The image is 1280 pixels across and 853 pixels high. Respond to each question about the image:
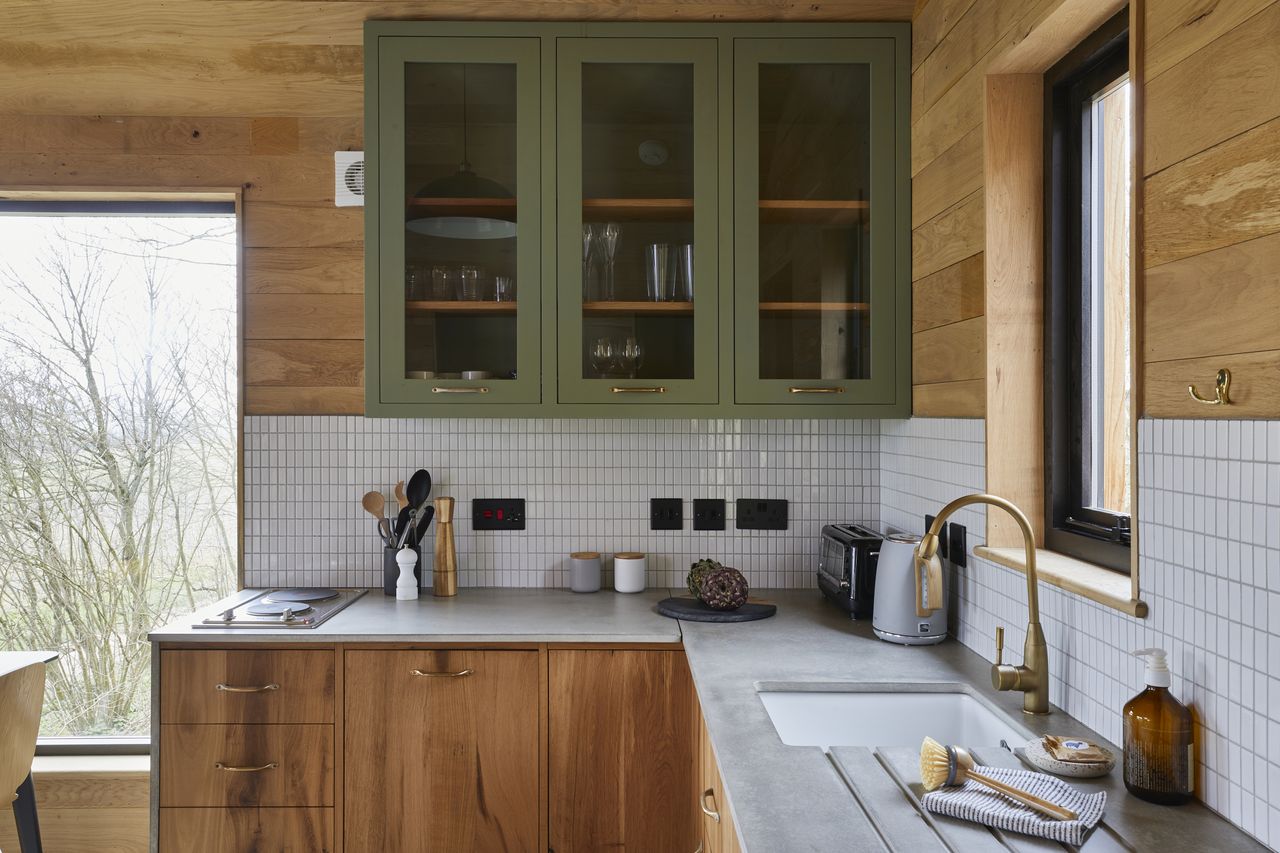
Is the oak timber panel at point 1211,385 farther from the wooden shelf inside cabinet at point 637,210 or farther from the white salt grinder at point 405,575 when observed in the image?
the white salt grinder at point 405,575

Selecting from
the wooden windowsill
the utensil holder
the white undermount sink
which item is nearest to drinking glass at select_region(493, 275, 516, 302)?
the utensil holder

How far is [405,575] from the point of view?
2268 millimetres

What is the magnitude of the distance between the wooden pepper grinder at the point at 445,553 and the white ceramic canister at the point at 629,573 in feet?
1.45

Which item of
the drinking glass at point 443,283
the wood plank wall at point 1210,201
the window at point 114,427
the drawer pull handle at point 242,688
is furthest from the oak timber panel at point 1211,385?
the window at point 114,427

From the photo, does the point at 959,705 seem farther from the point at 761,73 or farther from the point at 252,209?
the point at 252,209

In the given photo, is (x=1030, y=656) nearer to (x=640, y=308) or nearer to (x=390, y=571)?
(x=640, y=308)

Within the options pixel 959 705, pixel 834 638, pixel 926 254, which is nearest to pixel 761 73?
pixel 926 254

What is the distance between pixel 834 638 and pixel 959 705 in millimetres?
373

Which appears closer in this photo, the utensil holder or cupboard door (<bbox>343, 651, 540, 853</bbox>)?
cupboard door (<bbox>343, 651, 540, 853</bbox>)

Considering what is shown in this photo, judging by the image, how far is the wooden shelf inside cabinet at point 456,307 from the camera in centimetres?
215

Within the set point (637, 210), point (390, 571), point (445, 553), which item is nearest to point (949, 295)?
point (637, 210)

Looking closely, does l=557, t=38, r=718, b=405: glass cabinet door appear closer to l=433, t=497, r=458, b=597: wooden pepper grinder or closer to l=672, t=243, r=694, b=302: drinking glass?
l=672, t=243, r=694, b=302: drinking glass

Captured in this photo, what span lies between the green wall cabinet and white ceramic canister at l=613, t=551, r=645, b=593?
43 cm

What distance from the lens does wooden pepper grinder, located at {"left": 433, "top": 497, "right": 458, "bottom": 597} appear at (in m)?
2.31
